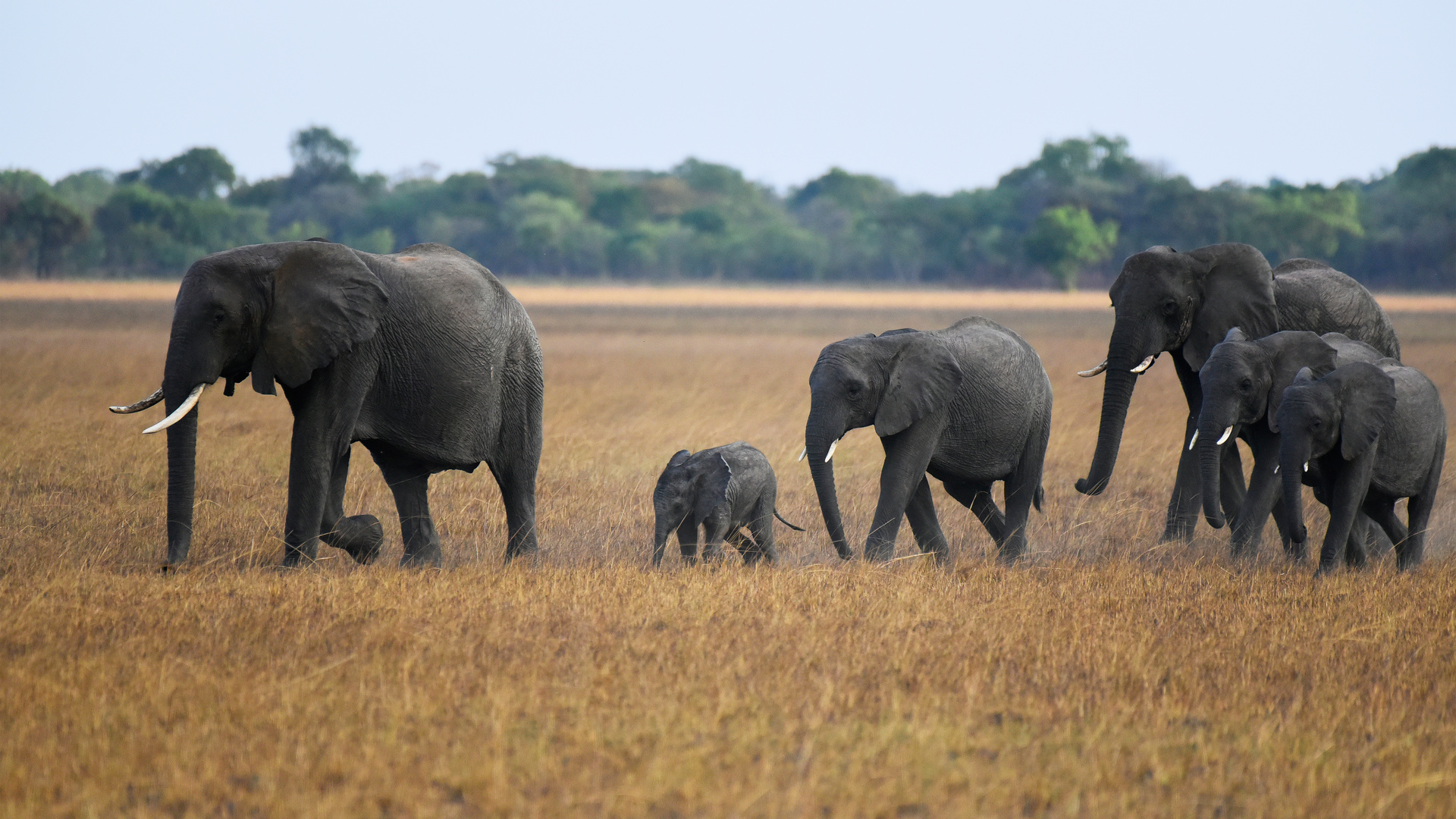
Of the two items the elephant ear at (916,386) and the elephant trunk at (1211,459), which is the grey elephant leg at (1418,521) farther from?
the elephant ear at (916,386)

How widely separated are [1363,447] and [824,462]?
3373 mm

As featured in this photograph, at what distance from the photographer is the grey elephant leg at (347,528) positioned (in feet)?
28.0

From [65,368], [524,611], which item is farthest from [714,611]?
[65,368]

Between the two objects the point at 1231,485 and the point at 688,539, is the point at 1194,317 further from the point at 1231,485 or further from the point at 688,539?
the point at 688,539

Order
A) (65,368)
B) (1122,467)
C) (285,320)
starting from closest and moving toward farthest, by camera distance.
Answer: (285,320)
(1122,467)
(65,368)

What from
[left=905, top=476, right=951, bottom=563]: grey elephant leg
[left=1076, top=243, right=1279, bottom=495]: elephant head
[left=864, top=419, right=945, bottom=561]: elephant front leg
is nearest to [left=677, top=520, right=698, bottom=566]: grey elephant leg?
[left=864, top=419, right=945, bottom=561]: elephant front leg

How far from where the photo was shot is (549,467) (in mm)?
13594

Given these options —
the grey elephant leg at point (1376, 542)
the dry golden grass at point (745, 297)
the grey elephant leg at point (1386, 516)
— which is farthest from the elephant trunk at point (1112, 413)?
the dry golden grass at point (745, 297)

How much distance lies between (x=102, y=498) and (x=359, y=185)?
119 metres

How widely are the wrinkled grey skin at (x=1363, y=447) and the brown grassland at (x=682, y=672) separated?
1.13ft

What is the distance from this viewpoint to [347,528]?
28.0 ft

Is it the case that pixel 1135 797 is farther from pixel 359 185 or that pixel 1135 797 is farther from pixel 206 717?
pixel 359 185

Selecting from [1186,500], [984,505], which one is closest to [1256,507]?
[1186,500]

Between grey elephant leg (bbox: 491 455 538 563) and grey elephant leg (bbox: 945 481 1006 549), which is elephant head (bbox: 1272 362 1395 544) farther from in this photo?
grey elephant leg (bbox: 491 455 538 563)
